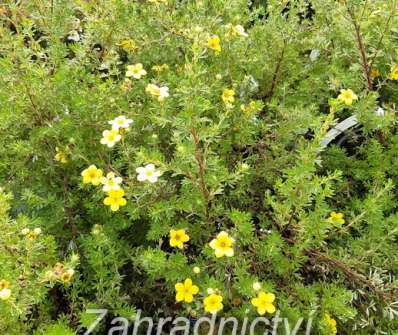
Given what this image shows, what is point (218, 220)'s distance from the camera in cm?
185

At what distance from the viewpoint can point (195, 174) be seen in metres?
1.74

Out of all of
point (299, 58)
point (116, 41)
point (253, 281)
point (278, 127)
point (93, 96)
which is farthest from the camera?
point (299, 58)

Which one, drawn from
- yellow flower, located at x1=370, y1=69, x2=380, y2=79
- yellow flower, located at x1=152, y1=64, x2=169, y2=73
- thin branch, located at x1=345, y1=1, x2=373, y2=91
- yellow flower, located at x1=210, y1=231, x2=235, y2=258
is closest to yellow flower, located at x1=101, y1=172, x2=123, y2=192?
yellow flower, located at x1=210, y1=231, x2=235, y2=258

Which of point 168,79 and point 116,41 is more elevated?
point 116,41

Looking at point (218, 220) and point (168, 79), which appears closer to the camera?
point (218, 220)

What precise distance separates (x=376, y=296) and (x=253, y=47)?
1373 millimetres

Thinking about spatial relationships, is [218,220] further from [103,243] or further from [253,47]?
[253,47]

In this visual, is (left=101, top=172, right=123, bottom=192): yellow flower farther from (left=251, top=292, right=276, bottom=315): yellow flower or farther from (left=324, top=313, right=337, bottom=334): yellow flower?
(left=324, top=313, right=337, bottom=334): yellow flower

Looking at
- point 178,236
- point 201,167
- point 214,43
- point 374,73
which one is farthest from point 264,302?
point 374,73

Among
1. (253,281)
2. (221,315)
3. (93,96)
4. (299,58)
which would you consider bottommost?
(221,315)

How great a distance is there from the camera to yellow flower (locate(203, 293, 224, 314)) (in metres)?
1.54

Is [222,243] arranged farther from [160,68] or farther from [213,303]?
[160,68]

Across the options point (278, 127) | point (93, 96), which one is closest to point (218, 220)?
point (278, 127)

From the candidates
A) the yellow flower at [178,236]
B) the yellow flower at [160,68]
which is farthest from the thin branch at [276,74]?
the yellow flower at [178,236]
